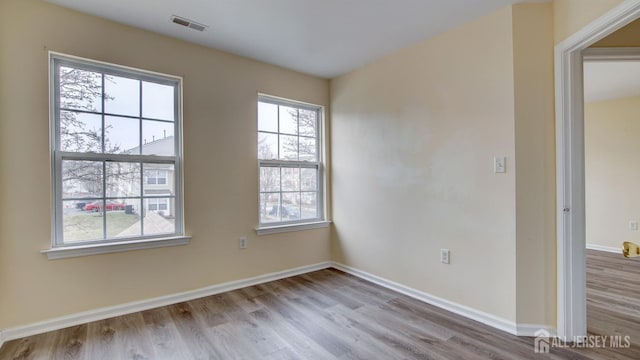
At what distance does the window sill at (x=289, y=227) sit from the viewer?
3.32m

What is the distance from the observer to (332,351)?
1.98 meters

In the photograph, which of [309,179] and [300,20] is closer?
[300,20]

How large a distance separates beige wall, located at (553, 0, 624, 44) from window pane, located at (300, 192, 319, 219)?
2778mm

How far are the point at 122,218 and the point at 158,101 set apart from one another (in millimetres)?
1116

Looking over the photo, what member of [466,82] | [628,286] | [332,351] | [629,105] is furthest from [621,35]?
[629,105]

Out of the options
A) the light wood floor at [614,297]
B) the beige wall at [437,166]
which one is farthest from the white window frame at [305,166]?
the light wood floor at [614,297]

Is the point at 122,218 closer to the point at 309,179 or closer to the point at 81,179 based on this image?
the point at 81,179

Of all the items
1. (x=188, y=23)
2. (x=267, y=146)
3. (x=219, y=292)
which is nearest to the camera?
(x=188, y=23)

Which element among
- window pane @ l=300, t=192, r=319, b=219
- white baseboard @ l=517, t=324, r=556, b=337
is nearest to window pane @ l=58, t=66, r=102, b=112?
window pane @ l=300, t=192, r=319, b=219

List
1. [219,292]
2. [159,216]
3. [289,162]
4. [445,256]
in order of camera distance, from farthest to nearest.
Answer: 1. [289,162]
2. [219,292]
3. [159,216]
4. [445,256]

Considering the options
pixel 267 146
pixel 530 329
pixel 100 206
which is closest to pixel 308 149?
pixel 267 146

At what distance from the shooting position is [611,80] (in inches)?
147

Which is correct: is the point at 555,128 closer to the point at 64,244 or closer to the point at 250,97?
the point at 250,97

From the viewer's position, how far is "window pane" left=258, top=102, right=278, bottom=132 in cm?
341
